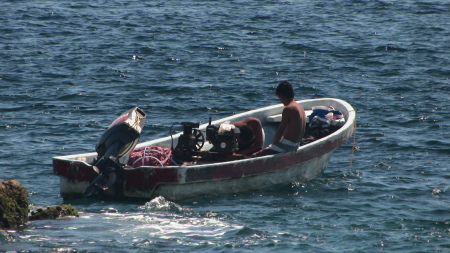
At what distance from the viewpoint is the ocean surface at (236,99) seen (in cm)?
909

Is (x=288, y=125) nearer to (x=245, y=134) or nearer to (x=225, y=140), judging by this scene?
(x=245, y=134)

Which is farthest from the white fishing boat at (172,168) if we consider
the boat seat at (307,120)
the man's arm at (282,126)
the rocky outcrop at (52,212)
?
the boat seat at (307,120)

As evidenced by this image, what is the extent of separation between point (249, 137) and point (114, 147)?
2314mm

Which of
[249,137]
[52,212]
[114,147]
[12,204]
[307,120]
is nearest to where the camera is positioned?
[12,204]

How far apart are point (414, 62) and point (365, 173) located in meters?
9.24

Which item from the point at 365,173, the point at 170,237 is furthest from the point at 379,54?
the point at 170,237

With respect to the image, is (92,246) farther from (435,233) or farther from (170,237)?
(435,233)

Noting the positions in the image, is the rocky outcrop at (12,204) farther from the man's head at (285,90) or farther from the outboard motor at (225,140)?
the man's head at (285,90)

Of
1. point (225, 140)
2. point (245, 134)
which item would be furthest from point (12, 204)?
point (245, 134)

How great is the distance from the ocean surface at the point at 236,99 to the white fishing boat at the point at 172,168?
0.20 metres

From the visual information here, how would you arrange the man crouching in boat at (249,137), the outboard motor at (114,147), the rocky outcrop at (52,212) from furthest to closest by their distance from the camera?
1. the man crouching in boat at (249,137)
2. the outboard motor at (114,147)
3. the rocky outcrop at (52,212)

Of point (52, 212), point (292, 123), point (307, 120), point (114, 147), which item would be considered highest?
point (292, 123)

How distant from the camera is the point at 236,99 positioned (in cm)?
1745

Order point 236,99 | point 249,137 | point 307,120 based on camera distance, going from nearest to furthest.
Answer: point 249,137 < point 307,120 < point 236,99
